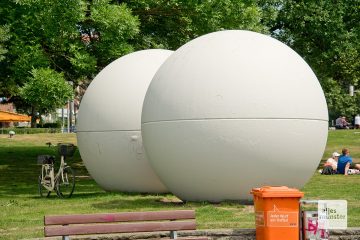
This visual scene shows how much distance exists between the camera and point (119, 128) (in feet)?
61.2

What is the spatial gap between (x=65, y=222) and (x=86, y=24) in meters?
14.7

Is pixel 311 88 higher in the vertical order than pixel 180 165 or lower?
higher

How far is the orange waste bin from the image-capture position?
35.5 ft

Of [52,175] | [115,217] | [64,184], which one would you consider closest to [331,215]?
[115,217]

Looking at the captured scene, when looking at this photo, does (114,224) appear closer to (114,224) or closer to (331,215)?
(114,224)

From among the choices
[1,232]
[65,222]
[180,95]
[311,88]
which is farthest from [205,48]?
[65,222]

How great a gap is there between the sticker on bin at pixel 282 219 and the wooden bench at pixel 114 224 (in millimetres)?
1147

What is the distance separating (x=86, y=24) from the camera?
23.9m

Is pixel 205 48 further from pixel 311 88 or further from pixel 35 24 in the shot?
pixel 35 24

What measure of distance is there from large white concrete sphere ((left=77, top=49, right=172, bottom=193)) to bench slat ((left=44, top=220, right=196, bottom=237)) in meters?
8.38

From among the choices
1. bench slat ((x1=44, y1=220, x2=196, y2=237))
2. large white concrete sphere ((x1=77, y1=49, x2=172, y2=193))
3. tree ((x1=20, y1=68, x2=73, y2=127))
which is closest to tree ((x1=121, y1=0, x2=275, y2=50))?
tree ((x1=20, y1=68, x2=73, y2=127))

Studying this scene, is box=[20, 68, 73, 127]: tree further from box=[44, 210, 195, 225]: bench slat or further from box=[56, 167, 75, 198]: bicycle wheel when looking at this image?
box=[44, 210, 195, 225]: bench slat

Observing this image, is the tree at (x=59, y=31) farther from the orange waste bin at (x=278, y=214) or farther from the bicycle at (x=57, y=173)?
the orange waste bin at (x=278, y=214)

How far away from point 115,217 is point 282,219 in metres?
2.43
